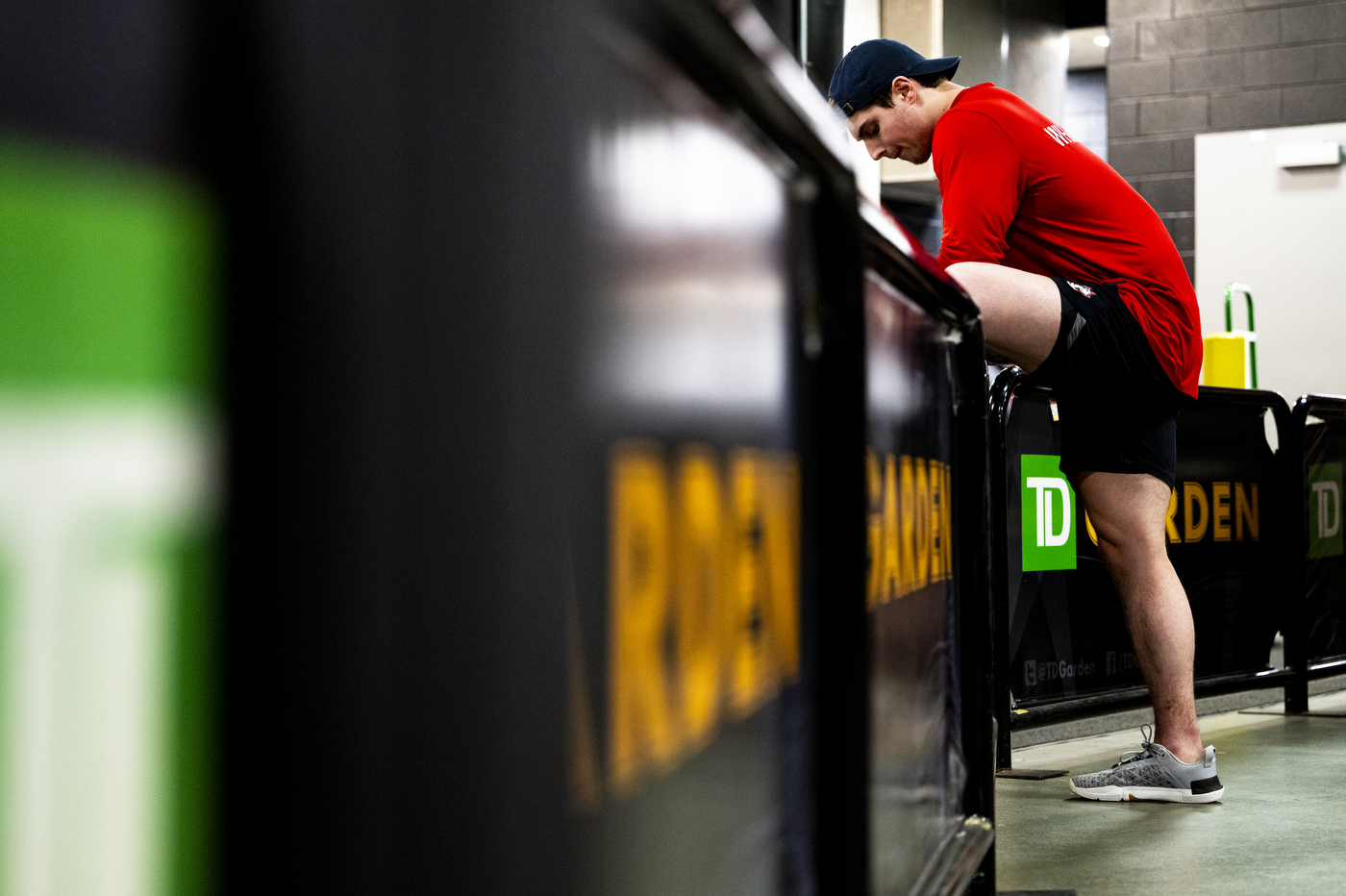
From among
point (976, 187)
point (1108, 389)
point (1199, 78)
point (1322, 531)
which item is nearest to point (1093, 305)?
point (1108, 389)

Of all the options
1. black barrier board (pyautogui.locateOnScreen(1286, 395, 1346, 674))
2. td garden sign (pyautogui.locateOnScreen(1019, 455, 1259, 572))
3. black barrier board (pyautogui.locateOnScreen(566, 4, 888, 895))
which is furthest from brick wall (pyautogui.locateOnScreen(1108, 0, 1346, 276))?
black barrier board (pyautogui.locateOnScreen(566, 4, 888, 895))

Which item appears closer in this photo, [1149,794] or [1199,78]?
[1149,794]

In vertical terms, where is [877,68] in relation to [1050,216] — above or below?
above

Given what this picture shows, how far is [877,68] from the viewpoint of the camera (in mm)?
2176

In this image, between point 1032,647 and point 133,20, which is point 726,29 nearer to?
point 133,20

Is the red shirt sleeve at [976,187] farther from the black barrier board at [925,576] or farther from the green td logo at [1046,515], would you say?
the green td logo at [1046,515]

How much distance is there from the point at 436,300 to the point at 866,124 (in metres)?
1.94

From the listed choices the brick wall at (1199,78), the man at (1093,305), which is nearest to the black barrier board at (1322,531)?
the man at (1093,305)

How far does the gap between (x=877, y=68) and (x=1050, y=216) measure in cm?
36

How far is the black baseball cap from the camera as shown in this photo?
2.17 meters

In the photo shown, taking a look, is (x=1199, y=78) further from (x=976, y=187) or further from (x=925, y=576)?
(x=925, y=576)

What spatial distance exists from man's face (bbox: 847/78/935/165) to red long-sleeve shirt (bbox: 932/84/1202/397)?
65 mm

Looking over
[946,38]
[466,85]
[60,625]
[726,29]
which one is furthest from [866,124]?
[946,38]

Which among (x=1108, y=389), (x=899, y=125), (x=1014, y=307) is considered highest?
(x=899, y=125)
